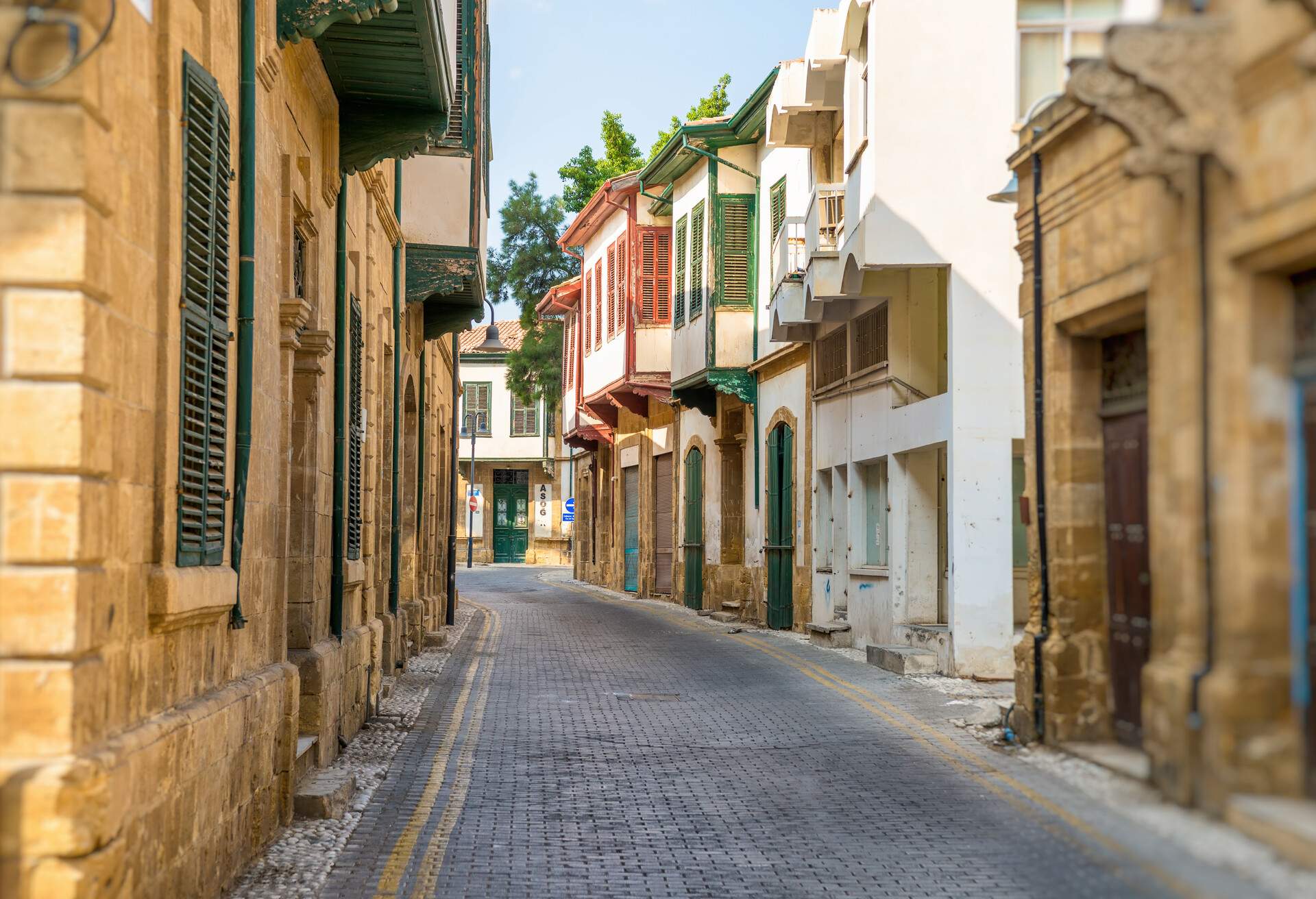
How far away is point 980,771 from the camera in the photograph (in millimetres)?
3318

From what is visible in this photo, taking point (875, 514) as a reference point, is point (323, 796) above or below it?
below

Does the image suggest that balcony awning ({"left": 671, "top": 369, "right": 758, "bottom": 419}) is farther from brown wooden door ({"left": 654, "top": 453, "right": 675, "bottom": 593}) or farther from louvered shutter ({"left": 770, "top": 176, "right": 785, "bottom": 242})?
brown wooden door ({"left": 654, "top": 453, "right": 675, "bottom": 593})

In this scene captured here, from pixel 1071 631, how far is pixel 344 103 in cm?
1140

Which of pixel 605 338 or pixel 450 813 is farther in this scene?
pixel 605 338

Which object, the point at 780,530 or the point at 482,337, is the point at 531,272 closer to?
the point at 482,337

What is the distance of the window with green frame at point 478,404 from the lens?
69.4m

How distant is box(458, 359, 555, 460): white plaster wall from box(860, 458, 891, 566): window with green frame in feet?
155

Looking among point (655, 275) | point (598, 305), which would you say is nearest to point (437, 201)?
point (655, 275)

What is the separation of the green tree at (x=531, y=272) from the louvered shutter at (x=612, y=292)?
1473 centimetres

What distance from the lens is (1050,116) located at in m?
1.74

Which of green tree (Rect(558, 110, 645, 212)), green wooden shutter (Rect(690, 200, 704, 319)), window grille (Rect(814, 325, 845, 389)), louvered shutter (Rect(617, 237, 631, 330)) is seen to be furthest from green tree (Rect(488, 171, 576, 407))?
window grille (Rect(814, 325, 845, 389))

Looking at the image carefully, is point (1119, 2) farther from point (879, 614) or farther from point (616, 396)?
point (616, 396)

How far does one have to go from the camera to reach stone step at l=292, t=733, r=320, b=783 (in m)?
9.39

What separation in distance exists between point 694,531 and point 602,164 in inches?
705
